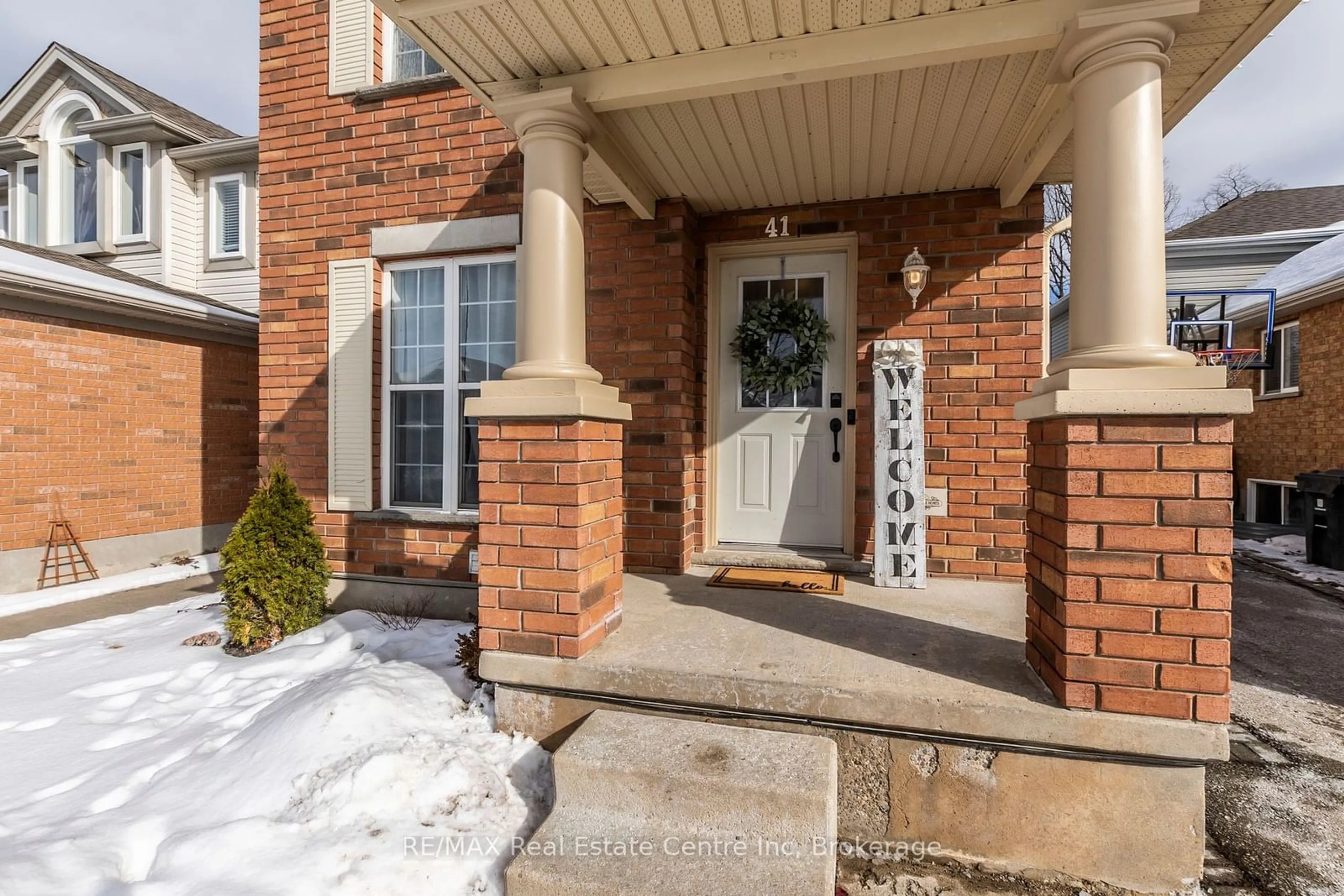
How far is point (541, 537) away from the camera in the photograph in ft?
7.87

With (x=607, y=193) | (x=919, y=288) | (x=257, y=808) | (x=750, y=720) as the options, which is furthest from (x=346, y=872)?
(x=919, y=288)

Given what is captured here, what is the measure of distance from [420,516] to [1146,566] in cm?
396

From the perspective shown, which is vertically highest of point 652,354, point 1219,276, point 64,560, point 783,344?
point 1219,276

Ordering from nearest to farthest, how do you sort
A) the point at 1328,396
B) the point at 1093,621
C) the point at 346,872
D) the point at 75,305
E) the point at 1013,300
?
the point at 346,872
the point at 1093,621
the point at 1013,300
the point at 75,305
the point at 1328,396

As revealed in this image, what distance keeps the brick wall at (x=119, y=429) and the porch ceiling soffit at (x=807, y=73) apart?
18.1 ft

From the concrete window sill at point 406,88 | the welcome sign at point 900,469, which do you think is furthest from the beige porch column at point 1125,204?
the concrete window sill at point 406,88

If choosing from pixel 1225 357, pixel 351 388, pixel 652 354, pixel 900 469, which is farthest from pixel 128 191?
pixel 1225 357

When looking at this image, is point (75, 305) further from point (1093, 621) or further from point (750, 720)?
point (1093, 621)

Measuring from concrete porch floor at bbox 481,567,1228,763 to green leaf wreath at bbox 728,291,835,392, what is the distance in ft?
4.80

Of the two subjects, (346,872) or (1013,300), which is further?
(1013,300)

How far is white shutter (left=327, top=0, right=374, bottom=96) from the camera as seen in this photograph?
425cm

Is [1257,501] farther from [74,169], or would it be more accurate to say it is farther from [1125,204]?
[74,169]

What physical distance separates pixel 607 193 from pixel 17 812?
3.82m

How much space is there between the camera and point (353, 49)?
428cm
